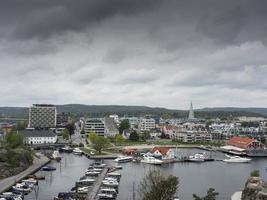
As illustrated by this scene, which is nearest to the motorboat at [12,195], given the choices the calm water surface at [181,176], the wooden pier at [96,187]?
the calm water surface at [181,176]

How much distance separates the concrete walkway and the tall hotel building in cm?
3949

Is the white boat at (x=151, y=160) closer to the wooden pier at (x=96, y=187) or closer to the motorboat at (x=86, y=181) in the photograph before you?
the wooden pier at (x=96, y=187)

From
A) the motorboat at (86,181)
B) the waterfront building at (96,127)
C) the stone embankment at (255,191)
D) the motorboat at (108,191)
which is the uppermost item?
the waterfront building at (96,127)

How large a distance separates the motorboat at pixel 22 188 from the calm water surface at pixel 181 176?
1.21 feet

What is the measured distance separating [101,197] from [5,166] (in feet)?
32.9

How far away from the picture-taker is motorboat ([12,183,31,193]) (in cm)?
2601

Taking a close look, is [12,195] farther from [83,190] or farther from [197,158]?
[197,158]

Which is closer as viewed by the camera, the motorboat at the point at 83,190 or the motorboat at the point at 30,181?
the motorboat at the point at 83,190

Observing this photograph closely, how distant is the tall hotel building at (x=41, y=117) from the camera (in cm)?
7906

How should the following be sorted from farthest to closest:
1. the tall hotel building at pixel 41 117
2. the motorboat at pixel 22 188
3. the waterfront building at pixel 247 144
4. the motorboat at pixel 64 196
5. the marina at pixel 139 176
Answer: the tall hotel building at pixel 41 117, the waterfront building at pixel 247 144, the marina at pixel 139 176, the motorboat at pixel 22 188, the motorboat at pixel 64 196

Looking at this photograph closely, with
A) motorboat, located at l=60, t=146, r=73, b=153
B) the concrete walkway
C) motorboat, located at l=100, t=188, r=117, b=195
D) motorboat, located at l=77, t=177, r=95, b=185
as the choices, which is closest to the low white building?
motorboat, located at l=60, t=146, r=73, b=153

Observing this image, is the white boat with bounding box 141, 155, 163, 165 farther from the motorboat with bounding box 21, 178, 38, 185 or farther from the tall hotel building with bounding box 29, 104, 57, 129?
the tall hotel building with bounding box 29, 104, 57, 129

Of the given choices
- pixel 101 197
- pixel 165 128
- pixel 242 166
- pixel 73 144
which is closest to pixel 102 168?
pixel 101 197

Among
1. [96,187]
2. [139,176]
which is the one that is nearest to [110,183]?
[96,187]
